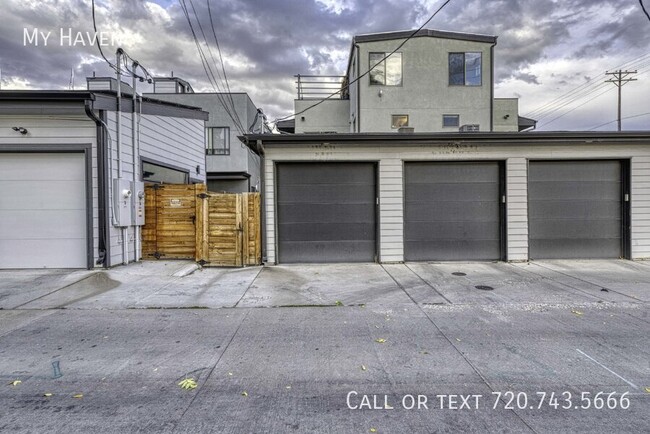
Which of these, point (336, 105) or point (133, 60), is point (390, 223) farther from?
point (336, 105)

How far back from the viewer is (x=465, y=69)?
17781 millimetres

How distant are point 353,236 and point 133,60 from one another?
673cm

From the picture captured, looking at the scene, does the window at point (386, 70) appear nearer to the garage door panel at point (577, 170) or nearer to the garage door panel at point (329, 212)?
the garage door panel at point (577, 170)

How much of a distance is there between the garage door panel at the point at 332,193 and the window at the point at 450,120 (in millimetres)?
10938

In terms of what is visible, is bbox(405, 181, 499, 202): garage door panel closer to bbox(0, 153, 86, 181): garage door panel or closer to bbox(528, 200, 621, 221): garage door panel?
bbox(528, 200, 621, 221): garage door panel

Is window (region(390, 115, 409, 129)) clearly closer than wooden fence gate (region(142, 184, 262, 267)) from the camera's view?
No

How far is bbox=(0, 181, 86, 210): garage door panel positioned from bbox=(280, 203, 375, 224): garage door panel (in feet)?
15.0

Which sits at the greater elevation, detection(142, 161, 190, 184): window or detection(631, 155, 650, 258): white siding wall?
detection(142, 161, 190, 184): window

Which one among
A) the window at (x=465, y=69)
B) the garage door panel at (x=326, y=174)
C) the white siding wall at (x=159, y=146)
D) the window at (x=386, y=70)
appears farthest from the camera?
the window at (x=465, y=69)

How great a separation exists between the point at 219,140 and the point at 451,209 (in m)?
13.9

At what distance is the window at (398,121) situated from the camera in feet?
57.8

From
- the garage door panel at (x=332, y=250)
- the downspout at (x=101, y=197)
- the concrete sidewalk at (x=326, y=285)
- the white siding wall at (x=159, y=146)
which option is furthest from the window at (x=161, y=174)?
the garage door panel at (x=332, y=250)

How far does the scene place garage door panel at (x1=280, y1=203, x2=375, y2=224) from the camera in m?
8.70

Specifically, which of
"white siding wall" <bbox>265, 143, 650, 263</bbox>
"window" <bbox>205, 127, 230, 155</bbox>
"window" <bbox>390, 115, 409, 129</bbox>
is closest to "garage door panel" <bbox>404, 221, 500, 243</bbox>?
Result: "white siding wall" <bbox>265, 143, 650, 263</bbox>
